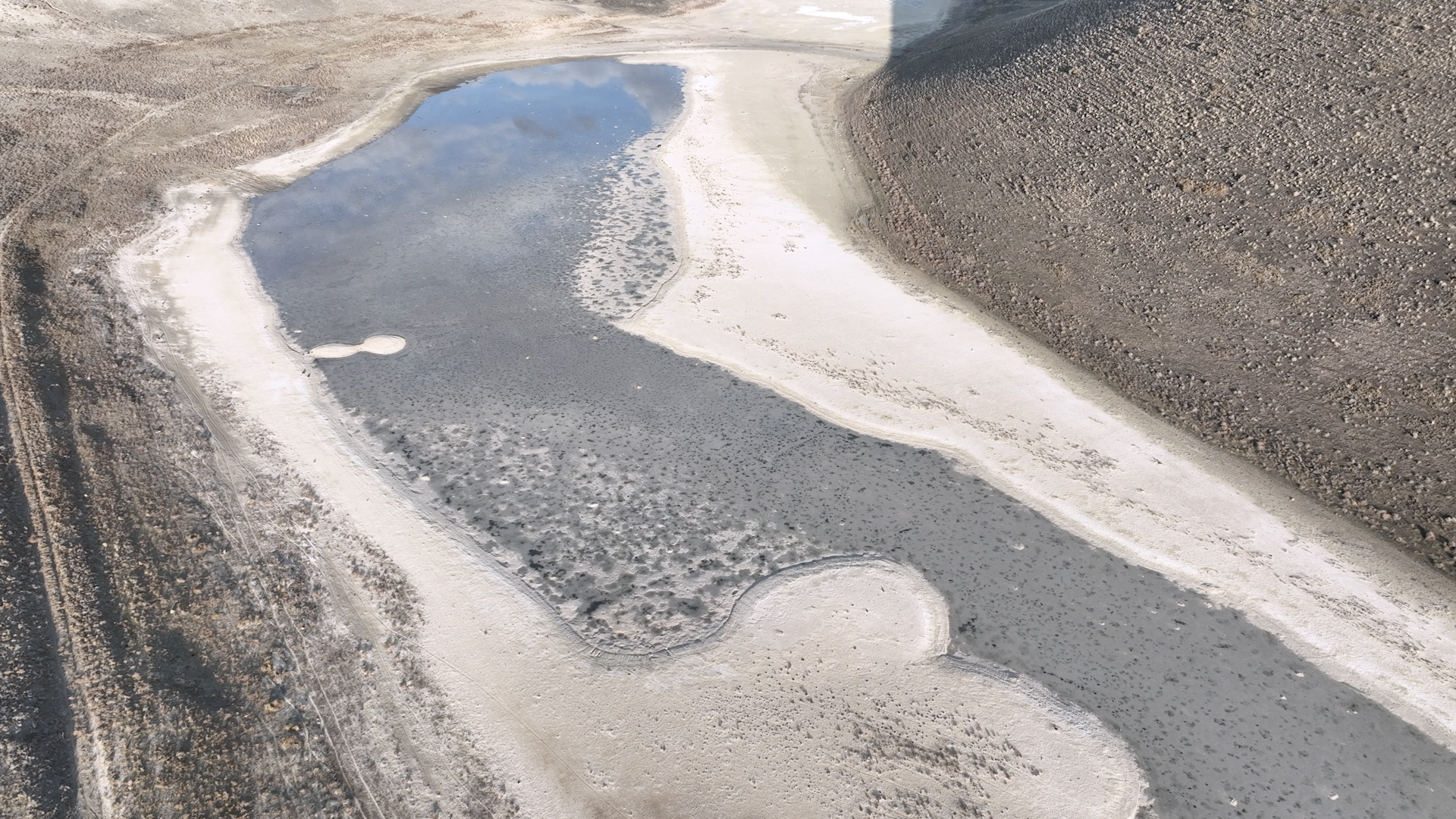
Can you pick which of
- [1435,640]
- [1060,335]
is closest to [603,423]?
[1060,335]

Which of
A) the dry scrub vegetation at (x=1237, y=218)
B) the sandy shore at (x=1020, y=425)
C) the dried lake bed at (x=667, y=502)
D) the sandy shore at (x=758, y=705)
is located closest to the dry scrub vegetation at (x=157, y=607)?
the sandy shore at (x=758, y=705)

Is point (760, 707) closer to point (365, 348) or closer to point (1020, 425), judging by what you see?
point (1020, 425)

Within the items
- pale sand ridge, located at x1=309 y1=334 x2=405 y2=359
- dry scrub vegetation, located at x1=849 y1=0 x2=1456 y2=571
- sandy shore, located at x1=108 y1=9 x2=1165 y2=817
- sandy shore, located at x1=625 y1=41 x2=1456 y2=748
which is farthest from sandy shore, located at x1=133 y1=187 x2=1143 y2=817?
dry scrub vegetation, located at x1=849 y1=0 x2=1456 y2=571

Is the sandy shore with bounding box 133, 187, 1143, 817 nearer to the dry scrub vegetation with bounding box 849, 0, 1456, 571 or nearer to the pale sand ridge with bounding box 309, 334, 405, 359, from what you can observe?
the pale sand ridge with bounding box 309, 334, 405, 359

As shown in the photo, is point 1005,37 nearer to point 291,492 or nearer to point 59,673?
point 291,492

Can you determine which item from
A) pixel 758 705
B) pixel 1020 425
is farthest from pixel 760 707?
pixel 1020 425

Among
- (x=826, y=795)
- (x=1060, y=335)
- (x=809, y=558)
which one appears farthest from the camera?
(x=1060, y=335)
